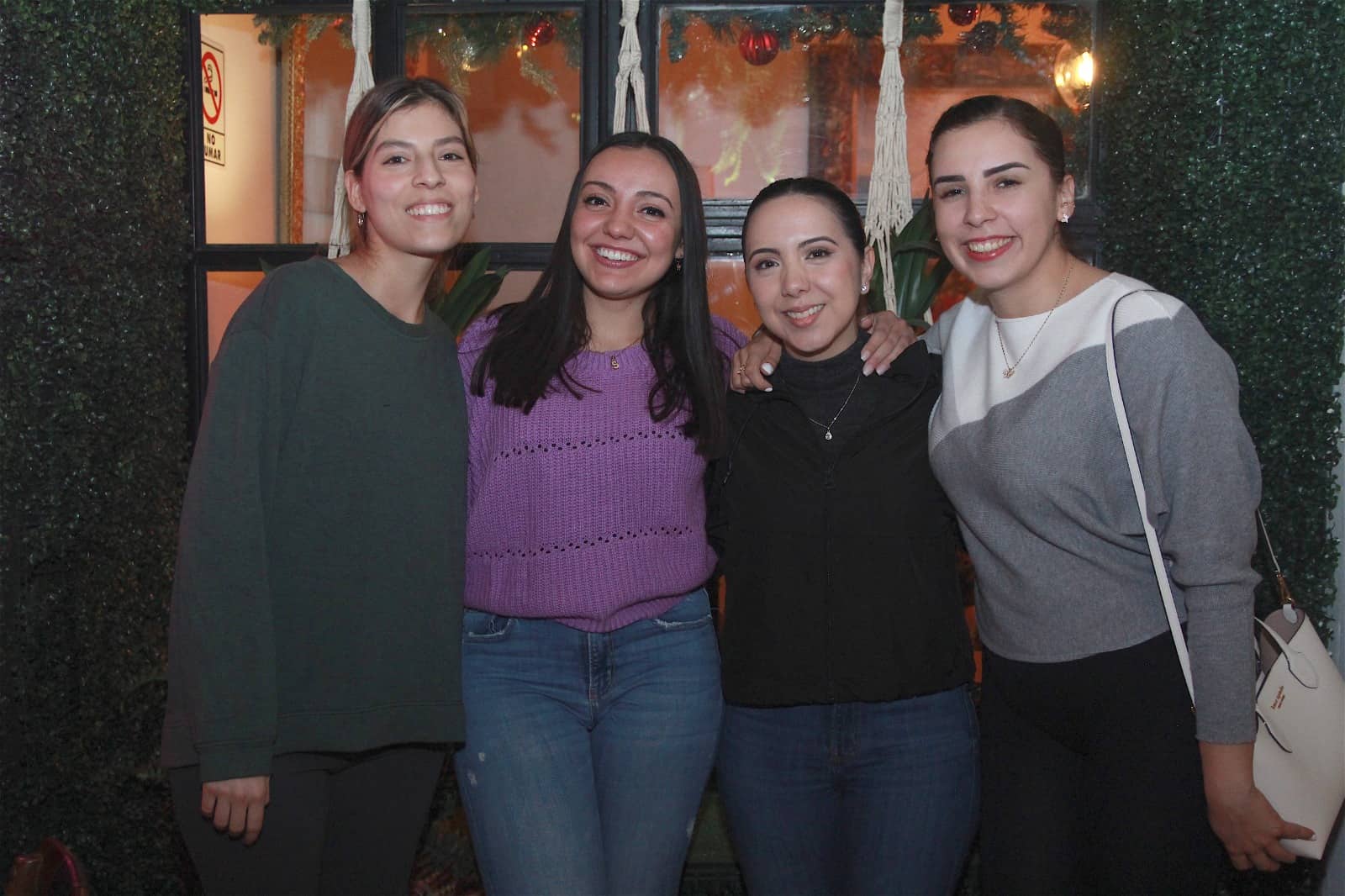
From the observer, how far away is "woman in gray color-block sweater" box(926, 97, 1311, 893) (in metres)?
1.58

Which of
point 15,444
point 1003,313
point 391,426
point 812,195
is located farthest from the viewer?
point 15,444

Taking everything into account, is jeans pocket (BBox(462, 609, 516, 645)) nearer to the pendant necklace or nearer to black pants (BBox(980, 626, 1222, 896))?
the pendant necklace

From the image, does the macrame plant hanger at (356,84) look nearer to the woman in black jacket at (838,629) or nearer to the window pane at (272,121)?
the window pane at (272,121)

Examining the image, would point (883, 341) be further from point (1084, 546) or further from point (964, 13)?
point (964, 13)

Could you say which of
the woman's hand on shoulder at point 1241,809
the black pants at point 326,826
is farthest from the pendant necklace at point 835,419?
the black pants at point 326,826

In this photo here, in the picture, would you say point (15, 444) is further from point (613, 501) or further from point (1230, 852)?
point (1230, 852)

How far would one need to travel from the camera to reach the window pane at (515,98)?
3.13 meters

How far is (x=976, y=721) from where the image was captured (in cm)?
200

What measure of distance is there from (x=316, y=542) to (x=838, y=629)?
87 cm

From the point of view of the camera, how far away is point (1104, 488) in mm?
1673

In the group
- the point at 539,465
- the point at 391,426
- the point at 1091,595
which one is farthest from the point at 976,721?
the point at 391,426

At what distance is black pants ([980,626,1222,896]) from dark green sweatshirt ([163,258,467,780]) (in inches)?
36.2

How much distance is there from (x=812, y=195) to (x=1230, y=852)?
1263 millimetres

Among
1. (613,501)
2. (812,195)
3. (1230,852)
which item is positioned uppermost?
(812,195)
